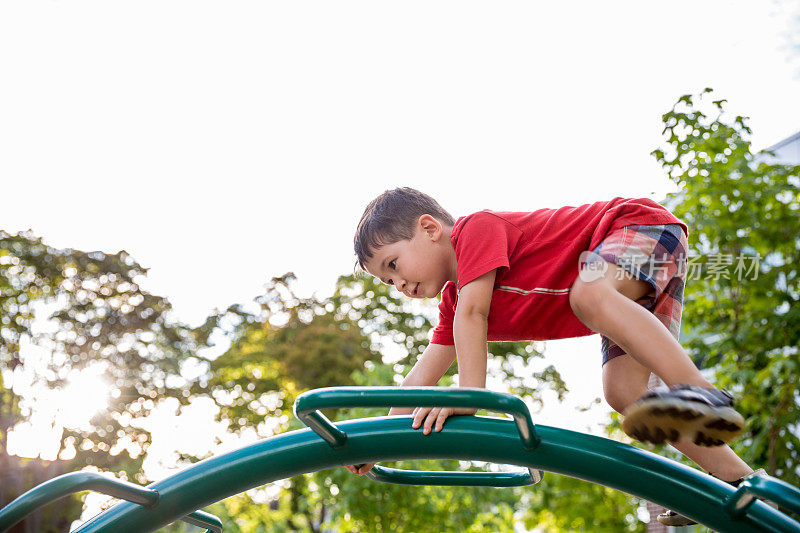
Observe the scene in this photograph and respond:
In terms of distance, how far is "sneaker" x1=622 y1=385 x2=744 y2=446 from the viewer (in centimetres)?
124

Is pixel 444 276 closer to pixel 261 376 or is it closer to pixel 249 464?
pixel 249 464

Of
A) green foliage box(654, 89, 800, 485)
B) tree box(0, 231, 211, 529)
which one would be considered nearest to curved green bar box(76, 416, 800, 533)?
green foliage box(654, 89, 800, 485)

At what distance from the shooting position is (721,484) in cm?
135

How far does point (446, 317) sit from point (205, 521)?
31.3 inches

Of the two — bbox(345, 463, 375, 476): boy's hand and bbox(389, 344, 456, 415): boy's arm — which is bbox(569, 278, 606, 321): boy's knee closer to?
bbox(389, 344, 456, 415): boy's arm

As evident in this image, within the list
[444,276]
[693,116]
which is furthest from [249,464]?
[693,116]

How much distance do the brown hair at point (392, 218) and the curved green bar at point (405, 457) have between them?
55cm

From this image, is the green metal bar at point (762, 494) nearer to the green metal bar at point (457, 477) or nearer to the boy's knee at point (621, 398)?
the green metal bar at point (457, 477)

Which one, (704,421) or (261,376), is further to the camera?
(261,376)

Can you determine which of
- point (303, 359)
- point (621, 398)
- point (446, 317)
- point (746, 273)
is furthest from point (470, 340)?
point (303, 359)

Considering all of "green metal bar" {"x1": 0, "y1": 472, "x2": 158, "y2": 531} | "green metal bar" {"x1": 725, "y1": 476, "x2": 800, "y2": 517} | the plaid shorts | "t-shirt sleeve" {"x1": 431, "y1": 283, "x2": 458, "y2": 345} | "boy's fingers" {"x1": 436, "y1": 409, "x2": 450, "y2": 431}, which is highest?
"t-shirt sleeve" {"x1": 431, "y1": 283, "x2": 458, "y2": 345}

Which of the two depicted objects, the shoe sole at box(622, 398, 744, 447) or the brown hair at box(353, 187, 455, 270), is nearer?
the shoe sole at box(622, 398, 744, 447)

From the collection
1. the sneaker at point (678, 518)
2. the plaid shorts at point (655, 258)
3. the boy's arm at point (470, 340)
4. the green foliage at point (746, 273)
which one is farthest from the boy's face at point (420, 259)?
the green foliage at point (746, 273)

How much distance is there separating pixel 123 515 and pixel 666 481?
104cm
